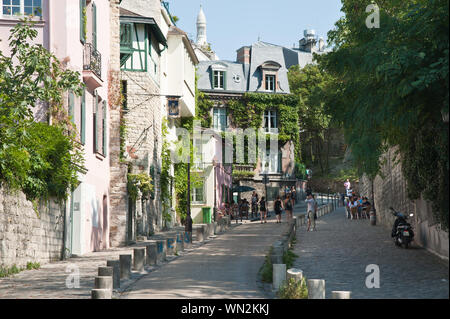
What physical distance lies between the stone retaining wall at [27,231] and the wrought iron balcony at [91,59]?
494 cm

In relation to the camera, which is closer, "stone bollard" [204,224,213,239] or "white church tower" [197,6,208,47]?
"stone bollard" [204,224,213,239]

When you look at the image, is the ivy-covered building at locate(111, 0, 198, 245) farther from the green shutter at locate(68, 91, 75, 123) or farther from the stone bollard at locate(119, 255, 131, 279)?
the stone bollard at locate(119, 255, 131, 279)

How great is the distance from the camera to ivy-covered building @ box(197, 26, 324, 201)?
184 feet

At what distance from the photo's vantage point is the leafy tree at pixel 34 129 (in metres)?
15.0

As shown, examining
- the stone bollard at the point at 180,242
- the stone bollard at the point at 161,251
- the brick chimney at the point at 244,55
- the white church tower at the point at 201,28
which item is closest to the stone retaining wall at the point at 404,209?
the stone bollard at the point at 180,242

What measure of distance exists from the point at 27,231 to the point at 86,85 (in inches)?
264

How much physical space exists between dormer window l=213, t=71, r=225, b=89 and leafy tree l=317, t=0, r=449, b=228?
3971cm

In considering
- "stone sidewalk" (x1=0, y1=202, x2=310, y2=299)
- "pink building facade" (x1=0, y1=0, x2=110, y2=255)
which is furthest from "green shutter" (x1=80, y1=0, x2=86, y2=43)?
"stone sidewalk" (x1=0, y1=202, x2=310, y2=299)

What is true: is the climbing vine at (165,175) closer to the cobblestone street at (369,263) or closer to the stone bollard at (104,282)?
the cobblestone street at (369,263)

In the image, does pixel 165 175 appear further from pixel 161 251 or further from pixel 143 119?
pixel 161 251

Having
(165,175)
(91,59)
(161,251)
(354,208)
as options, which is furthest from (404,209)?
(165,175)

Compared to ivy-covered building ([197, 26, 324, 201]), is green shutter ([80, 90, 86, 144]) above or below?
below

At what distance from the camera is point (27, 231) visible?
16750 mm
